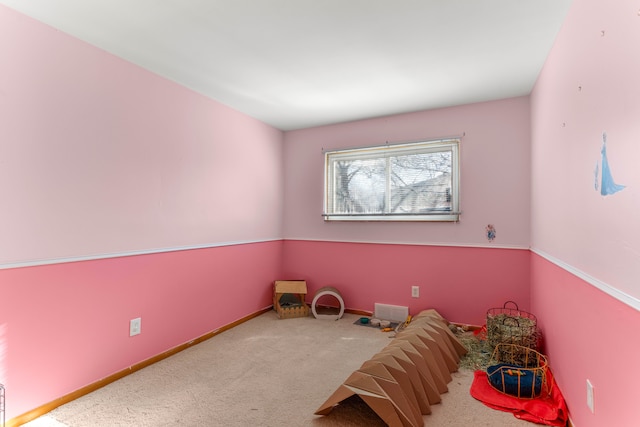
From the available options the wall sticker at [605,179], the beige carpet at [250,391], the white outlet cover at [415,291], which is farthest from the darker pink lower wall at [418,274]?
the wall sticker at [605,179]

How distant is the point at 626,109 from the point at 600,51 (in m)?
0.42

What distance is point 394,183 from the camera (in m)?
3.79

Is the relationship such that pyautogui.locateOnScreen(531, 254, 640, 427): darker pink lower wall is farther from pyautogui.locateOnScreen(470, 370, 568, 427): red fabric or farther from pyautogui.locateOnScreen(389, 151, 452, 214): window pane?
pyautogui.locateOnScreen(389, 151, 452, 214): window pane

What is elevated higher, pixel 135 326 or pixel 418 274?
pixel 418 274

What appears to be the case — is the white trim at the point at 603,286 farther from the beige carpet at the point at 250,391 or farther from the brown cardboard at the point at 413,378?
the brown cardboard at the point at 413,378

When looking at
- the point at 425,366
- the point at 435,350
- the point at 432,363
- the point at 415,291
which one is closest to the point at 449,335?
the point at 435,350

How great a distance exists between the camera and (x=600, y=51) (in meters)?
1.41

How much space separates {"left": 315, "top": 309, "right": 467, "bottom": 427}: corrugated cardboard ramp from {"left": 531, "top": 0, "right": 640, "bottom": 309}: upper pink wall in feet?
3.51

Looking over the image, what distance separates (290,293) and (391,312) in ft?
4.20

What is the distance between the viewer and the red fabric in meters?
1.86

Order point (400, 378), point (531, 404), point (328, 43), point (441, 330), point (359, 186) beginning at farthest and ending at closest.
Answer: point (359, 186) → point (441, 330) → point (328, 43) → point (531, 404) → point (400, 378)

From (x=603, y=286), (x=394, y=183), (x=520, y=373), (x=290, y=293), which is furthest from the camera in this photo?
(x=290, y=293)

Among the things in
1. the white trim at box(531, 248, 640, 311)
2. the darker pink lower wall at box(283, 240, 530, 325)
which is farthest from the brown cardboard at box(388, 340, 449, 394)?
the darker pink lower wall at box(283, 240, 530, 325)

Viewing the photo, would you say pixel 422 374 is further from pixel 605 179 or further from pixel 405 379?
pixel 605 179
